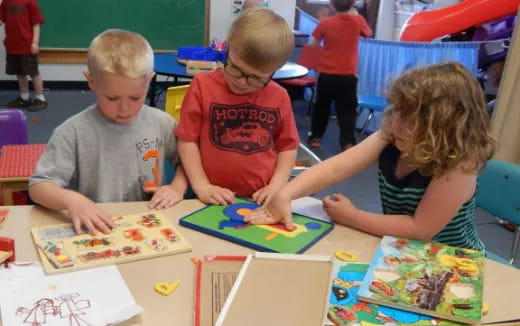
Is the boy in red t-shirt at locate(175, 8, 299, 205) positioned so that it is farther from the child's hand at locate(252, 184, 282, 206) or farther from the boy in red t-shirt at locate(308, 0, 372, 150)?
the boy in red t-shirt at locate(308, 0, 372, 150)

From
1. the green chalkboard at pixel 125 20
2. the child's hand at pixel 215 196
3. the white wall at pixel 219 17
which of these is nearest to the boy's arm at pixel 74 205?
the child's hand at pixel 215 196

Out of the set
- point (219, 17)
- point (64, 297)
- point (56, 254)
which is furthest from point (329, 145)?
point (64, 297)

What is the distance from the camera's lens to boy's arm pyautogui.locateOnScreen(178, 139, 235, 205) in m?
1.25

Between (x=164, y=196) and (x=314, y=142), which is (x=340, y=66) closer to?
(x=314, y=142)

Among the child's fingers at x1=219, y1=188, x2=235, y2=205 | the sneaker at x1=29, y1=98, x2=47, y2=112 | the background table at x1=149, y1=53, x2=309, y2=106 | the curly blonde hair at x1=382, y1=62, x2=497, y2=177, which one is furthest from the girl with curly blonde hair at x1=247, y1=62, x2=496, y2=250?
the sneaker at x1=29, y1=98, x2=47, y2=112

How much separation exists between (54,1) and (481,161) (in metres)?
4.88

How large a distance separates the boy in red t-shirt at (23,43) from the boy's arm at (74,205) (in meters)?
3.88

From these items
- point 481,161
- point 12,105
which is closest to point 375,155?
point 481,161

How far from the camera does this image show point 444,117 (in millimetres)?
1074

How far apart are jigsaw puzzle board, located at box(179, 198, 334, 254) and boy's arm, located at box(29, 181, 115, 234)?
0.17 meters

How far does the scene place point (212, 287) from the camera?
0.85 m

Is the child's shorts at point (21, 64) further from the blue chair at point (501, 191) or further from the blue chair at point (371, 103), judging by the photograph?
the blue chair at point (501, 191)

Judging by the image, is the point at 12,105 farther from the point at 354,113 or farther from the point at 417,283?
the point at 417,283

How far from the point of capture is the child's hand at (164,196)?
1.20 m
